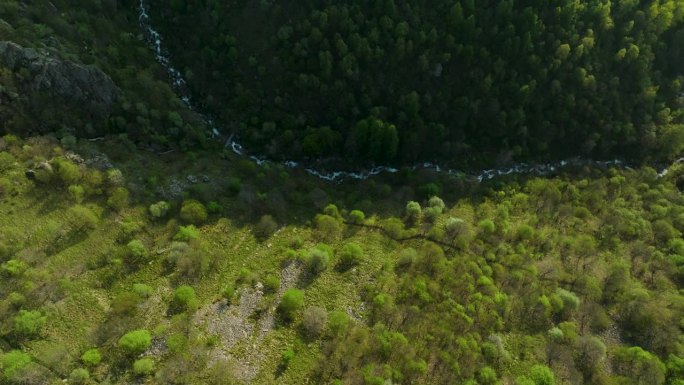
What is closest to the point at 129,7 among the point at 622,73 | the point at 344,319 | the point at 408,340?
the point at 344,319

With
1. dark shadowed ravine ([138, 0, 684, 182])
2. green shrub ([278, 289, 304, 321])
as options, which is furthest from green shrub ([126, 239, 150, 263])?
dark shadowed ravine ([138, 0, 684, 182])

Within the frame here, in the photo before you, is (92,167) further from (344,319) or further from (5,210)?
(344,319)

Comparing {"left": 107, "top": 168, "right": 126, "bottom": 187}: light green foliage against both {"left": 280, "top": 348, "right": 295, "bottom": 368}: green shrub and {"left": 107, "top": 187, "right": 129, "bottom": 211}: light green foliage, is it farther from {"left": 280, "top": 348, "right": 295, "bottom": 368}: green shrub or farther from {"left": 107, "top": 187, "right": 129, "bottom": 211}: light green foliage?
{"left": 280, "top": 348, "right": 295, "bottom": 368}: green shrub

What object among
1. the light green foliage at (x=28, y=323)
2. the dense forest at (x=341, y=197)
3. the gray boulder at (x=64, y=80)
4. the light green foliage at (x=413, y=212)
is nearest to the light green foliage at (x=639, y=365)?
the dense forest at (x=341, y=197)

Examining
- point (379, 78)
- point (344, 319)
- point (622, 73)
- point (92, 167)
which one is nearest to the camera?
point (344, 319)

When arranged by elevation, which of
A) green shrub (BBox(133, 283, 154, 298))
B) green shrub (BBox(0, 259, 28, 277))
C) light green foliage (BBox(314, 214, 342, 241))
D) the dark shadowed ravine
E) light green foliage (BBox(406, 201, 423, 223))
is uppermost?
the dark shadowed ravine

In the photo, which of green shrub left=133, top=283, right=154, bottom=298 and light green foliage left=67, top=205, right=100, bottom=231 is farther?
light green foliage left=67, top=205, right=100, bottom=231

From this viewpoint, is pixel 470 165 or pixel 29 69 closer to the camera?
pixel 29 69
